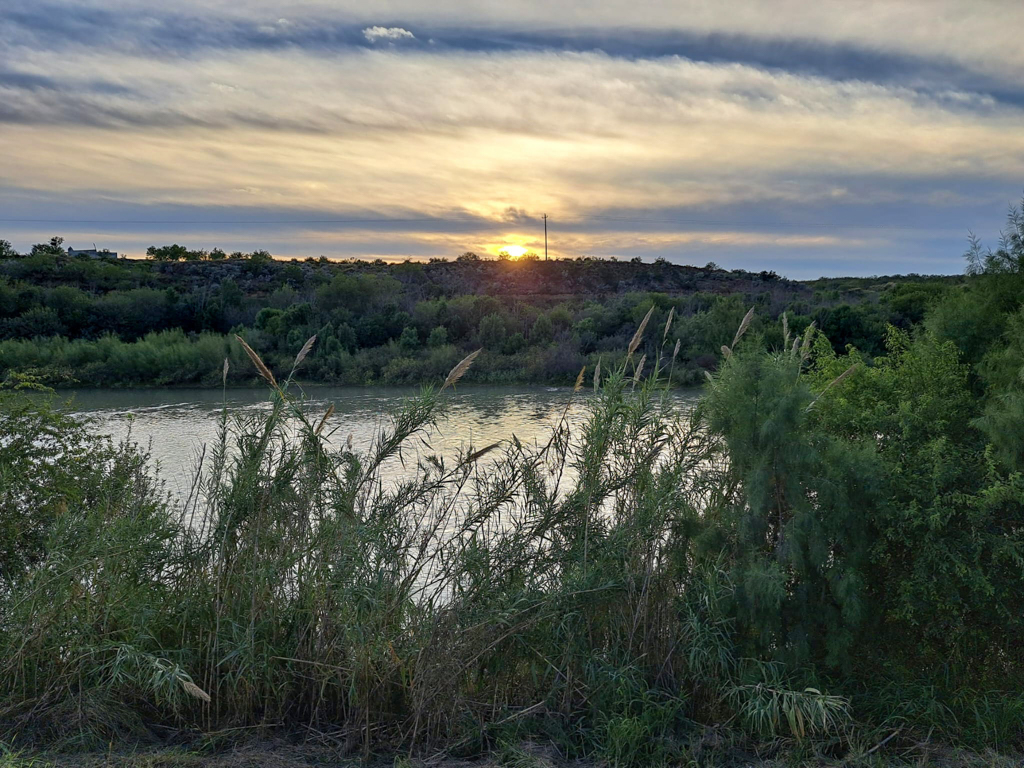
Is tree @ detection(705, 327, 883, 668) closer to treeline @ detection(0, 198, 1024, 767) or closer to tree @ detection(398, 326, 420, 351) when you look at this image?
treeline @ detection(0, 198, 1024, 767)

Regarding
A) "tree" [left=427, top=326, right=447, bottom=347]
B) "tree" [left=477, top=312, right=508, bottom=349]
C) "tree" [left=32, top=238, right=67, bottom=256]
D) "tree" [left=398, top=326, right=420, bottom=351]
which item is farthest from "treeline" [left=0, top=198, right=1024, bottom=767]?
"tree" [left=32, top=238, right=67, bottom=256]

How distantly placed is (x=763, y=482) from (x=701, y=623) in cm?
76

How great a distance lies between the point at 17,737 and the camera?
11.9 ft

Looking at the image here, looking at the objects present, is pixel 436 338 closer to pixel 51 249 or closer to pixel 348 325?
pixel 348 325

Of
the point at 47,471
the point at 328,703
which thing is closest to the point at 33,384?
the point at 47,471

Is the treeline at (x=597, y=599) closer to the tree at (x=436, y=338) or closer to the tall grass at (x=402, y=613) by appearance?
the tall grass at (x=402, y=613)

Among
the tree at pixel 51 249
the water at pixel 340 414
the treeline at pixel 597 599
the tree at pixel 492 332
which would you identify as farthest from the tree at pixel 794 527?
the tree at pixel 51 249

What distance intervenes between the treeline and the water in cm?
509

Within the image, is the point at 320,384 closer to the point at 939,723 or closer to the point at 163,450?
the point at 163,450

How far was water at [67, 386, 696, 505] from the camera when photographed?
1201cm

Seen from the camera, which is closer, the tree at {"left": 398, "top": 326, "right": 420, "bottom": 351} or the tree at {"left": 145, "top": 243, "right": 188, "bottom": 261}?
the tree at {"left": 398, "top": 326, "right": 420, "bottom": 351}

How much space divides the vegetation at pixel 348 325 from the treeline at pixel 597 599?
14692mm

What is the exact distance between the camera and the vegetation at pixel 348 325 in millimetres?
28047

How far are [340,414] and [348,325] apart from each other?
626 inches
